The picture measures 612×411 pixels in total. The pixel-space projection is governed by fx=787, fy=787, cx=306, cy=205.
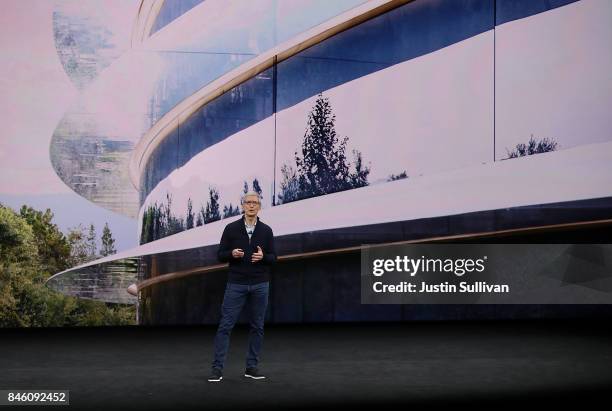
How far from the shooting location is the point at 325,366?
27.3 ft

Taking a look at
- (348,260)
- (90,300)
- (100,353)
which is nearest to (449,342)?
(348,260)

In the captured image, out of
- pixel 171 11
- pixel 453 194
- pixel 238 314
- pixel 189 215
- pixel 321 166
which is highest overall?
pixel 171 11

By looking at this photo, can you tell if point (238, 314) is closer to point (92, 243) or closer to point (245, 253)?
point (245, 253)

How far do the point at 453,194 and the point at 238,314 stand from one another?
6.05 meters

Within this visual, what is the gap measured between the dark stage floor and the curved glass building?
1198 mm

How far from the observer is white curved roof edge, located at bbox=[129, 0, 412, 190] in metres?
11.9

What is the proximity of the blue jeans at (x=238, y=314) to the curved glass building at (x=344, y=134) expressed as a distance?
4890 millimetres

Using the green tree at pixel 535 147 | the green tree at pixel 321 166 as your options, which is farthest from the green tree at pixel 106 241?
the green tree at pixel 535 147

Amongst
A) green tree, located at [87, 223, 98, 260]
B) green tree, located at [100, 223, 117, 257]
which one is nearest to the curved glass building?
green tree, located at [100, 223, 117, 257]

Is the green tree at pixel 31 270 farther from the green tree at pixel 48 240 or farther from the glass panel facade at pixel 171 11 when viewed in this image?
the glass panel facade at pixel 171 11

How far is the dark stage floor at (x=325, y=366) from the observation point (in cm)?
654

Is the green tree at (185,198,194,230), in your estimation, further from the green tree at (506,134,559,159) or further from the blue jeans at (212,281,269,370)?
the green tree at (506,134,559,159)

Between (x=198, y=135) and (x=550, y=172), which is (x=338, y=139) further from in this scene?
(x=550, y=172)

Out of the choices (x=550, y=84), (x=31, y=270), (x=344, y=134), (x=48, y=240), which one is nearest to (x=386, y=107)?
(x=344, y=134)
